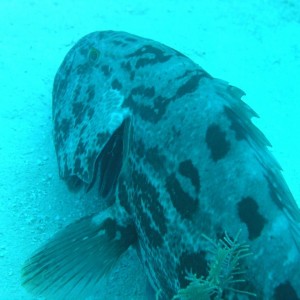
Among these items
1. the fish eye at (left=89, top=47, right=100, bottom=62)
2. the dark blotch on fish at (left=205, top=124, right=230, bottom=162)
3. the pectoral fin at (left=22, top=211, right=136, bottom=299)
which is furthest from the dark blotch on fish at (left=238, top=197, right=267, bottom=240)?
the fish eye at (left=89, top=47, right=100, bottom=62)

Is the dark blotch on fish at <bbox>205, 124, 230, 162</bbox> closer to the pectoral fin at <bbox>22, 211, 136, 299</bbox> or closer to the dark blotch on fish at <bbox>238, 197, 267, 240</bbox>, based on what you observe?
the dark blotch on fish at <bbox>238, 197, 267, 240</bbox>

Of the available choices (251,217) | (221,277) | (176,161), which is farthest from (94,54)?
(221,277)

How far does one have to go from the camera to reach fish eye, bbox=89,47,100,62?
3.04 metres

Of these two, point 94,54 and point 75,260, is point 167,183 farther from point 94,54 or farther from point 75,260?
point 94,54

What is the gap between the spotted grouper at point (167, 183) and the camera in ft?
5.60

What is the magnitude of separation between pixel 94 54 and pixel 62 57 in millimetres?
1295

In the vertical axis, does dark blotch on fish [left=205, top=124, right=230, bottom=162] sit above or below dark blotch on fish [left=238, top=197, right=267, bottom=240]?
above

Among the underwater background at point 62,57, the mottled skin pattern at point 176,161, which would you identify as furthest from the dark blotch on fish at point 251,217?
the underwater background at point 62,57

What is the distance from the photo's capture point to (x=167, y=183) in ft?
7.22

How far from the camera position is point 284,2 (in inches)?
244

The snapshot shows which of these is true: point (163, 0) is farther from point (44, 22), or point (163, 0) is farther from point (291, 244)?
point (291, 244)

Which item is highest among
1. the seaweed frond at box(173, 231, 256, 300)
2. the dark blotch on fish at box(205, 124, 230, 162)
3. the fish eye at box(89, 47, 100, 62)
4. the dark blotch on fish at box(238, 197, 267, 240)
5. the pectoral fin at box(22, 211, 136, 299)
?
the dark blotch on fish at box(205, 124, 230, 162)

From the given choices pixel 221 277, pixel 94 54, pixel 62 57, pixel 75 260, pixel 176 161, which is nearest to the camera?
pixel 221 277

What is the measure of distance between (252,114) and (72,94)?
4.37 ft
